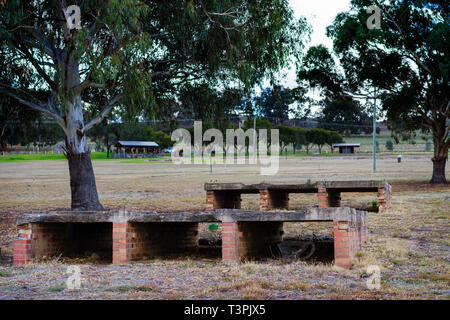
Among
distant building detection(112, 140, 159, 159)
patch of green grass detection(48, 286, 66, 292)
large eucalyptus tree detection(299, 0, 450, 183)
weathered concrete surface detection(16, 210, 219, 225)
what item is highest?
large eucalyptus tree detection(299, 0, 450, 183)

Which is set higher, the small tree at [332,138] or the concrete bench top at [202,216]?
the small tree at [332,138]

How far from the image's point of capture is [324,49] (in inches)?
1047

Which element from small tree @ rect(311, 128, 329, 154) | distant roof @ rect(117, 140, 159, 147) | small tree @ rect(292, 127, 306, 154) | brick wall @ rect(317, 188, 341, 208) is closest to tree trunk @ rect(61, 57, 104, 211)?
brick wall @ rect(317, 188, 341, 208)

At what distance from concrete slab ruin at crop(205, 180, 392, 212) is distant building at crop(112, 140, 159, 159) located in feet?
245

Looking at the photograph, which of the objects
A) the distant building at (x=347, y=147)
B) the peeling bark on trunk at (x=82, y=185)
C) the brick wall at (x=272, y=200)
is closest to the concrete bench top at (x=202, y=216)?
the peeling bark on trunk at (x=82, y=185)

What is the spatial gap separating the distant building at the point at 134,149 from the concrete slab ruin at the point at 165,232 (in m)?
80.3

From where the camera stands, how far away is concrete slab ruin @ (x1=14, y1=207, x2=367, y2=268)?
781cm

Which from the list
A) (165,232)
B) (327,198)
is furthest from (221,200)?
(165,232)

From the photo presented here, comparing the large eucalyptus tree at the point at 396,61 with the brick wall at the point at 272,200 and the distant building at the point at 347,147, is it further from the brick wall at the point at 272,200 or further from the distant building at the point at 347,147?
the distant building at the point at 347,147

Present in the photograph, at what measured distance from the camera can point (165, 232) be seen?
10.0 m

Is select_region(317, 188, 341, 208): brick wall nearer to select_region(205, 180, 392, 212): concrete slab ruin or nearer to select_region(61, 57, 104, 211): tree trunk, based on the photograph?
select_region(205, 180, 392, 212): concrete slab ruin

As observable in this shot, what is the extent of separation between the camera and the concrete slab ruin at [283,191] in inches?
565

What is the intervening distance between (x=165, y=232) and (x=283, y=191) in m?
6.80

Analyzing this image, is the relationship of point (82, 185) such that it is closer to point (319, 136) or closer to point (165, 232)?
point (165, 232)
